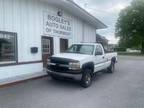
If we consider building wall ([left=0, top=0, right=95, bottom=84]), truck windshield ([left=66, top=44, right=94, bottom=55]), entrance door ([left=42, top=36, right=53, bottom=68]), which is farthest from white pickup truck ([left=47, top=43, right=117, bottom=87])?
entrance door ([left=42, top=36, right=53, bottom=68])

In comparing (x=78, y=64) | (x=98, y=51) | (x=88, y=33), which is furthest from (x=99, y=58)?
(x=88, y=33)

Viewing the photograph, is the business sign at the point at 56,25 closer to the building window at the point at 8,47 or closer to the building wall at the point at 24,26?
the building wall at the point at 24,26

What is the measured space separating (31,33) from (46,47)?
187cm

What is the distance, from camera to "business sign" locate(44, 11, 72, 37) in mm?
10914

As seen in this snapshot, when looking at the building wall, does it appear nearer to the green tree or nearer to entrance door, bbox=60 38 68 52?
entrance door, bbox=60 38 68 52

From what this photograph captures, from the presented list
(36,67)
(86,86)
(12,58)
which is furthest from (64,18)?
(86,86)

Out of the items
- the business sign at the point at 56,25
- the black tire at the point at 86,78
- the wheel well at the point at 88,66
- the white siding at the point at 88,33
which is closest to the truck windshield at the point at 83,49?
the wheel well at the point at 88,66

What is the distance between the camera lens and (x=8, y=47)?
27.8 ft

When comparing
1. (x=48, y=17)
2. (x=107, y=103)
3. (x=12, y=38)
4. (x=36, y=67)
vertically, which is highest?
(x=48, y=17)

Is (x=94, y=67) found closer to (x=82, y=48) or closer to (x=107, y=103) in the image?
(x=82, y=48)

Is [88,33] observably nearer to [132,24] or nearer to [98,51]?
[98,51]

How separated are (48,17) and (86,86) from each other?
18.5 feet

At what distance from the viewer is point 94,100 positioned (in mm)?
5945

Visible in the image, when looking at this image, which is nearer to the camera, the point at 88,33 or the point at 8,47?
the point at 8,47
